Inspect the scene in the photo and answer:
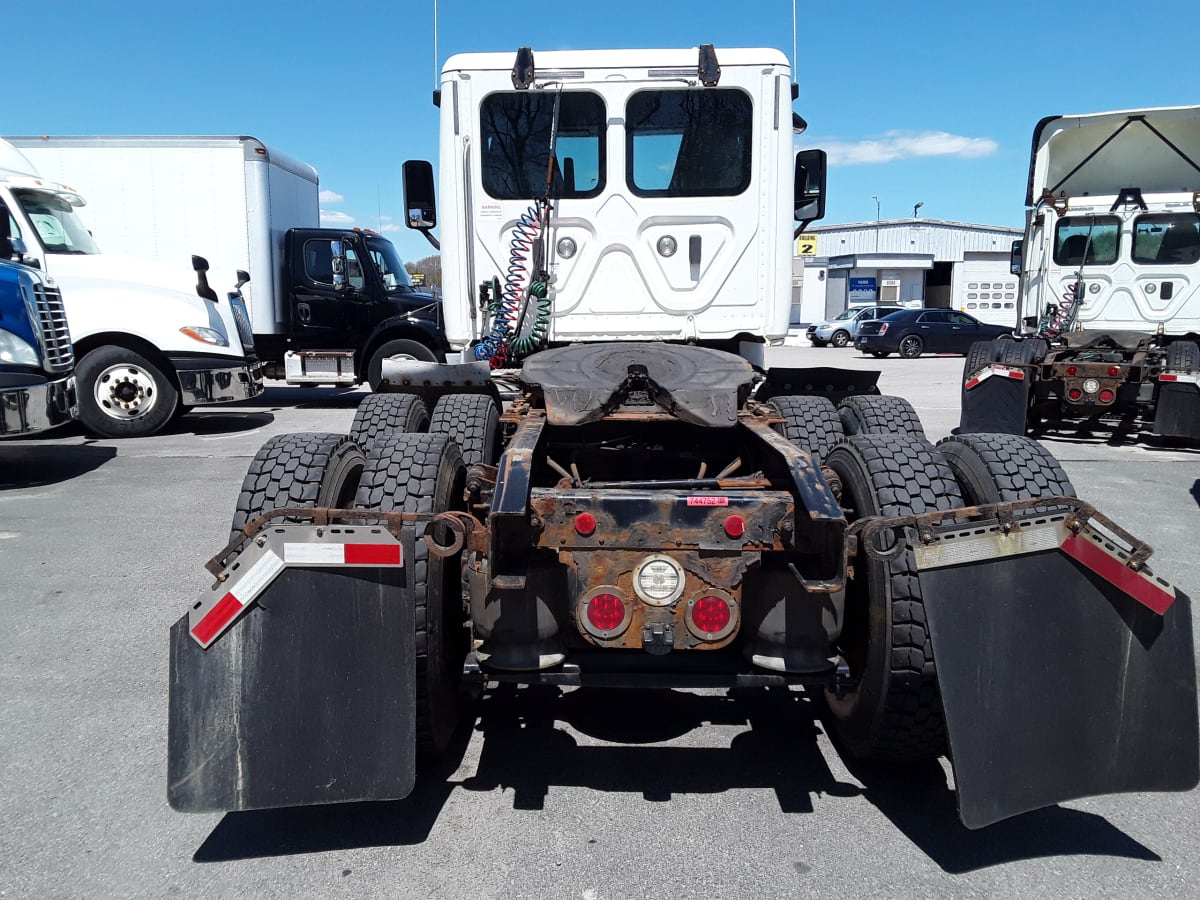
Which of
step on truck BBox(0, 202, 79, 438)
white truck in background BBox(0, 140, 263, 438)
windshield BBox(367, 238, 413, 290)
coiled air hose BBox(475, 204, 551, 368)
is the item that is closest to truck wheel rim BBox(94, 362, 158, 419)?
white truck in background BBox(0, 140, 263, 438)

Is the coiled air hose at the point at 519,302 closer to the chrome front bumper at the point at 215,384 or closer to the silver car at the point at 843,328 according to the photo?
the chrome front bumper at the point at 215,384

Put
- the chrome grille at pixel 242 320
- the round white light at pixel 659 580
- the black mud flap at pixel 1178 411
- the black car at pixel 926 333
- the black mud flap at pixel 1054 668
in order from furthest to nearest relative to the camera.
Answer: the black car at pixel 926 333
the chrome grille at pixel 242 320
the black mud flap at pixel 1178 411
the round white light at pixel 659 580
the black mud flap at pixel 1054 668

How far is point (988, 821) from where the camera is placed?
245 centimetres

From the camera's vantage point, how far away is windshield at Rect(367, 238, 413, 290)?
14.3 m

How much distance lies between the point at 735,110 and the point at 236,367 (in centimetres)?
813

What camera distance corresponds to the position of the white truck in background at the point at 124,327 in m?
10.5

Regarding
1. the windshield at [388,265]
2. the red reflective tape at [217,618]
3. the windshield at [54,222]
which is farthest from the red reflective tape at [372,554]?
the windshield at [388,265]

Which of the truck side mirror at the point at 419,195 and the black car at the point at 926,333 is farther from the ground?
the truck side mirror at the point at 419,195

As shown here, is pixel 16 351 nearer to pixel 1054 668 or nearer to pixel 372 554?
pixel 372 554

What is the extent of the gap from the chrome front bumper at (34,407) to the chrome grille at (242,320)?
3.75 meters

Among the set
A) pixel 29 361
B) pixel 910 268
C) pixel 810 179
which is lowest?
pixel 29 361

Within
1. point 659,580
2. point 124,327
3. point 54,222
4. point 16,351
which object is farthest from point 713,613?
point 54,222

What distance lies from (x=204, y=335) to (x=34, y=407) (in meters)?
3.56

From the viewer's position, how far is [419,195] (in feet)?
18.2
